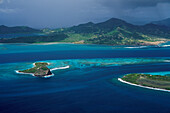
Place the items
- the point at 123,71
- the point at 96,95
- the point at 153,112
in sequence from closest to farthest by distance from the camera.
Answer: the point at 153,112
the point at 96,95
the point at 123,71

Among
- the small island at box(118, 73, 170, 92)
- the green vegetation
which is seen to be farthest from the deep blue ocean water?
the green vegetation

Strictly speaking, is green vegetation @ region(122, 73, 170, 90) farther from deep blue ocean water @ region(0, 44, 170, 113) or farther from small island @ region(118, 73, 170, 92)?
deep blue ocean water @ region(0, 44, 170, 113)

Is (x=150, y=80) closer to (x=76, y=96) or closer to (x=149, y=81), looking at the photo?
(x=149, y=81)

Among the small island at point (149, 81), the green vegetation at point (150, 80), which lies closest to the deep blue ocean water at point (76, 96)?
the small island at point (149, 81)

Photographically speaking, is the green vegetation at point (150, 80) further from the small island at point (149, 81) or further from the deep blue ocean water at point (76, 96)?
the deep blue ocean water at point (76, 96)

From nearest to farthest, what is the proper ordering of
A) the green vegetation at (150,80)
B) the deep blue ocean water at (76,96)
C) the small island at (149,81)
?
the deep blue ocean water at (76,96) < the small island at (149,81) < the green vegetation at (150,80)

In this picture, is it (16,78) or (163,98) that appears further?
(16,78)

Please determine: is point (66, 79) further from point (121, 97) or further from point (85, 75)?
point (121, 97)

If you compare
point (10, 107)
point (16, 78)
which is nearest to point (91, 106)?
point (10, 107)
